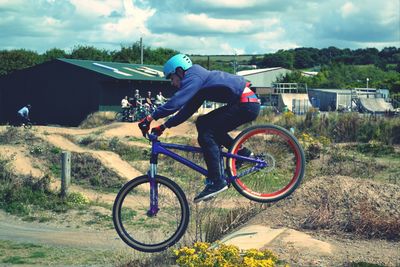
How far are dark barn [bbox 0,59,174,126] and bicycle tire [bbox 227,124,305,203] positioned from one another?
33.8 metres

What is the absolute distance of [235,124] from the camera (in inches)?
251

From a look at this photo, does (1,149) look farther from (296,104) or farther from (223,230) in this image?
(296,104)

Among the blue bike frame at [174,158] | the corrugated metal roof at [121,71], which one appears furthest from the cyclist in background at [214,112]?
the corrugated metal roof at [121,71]

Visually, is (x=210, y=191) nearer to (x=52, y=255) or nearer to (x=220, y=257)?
(x=220, y=257)

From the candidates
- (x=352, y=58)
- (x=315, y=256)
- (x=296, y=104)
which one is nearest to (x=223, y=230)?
(x=315, y=256)

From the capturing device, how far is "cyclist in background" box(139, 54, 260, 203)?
6215 mm

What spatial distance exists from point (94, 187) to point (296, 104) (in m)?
32.7

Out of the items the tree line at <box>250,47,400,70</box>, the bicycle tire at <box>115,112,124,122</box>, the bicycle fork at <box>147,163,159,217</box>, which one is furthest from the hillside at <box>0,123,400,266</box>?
the tree line at <box>250,47,400,70</box>

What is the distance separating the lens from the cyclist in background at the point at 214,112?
621 centimetres

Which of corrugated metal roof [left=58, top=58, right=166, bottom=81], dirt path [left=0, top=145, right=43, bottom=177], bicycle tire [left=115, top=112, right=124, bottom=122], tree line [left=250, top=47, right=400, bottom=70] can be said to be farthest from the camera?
tree line [left=250, top=47, right=400, bottom=70]

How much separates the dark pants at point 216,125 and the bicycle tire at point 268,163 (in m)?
0.19

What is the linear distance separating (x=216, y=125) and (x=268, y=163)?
80 centimetres

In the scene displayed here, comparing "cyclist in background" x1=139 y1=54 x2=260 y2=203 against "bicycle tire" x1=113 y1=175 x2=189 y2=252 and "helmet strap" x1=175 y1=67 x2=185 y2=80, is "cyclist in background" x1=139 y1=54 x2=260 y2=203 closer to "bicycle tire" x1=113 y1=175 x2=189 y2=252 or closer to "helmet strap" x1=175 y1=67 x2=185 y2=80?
"helmet strap" x1=175 y1=67 x2=185 y2=80

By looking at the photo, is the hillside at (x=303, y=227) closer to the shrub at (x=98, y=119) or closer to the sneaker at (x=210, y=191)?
the sneaker at (x=210, y=191)
